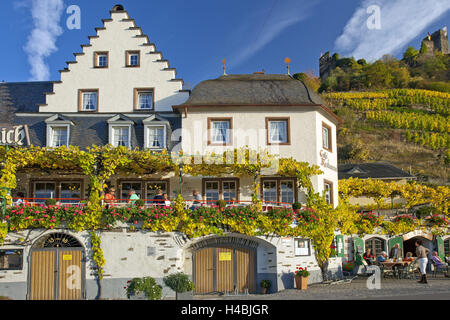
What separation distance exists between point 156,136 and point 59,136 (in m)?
4.71

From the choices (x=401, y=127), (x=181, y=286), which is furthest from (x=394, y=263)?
(x=401, y=127)

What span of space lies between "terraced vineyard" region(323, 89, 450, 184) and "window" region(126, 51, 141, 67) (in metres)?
42.4

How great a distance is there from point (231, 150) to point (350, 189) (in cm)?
852

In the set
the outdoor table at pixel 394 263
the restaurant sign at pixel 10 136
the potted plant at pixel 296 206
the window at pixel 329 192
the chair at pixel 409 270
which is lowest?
the chair at pixel 409 270

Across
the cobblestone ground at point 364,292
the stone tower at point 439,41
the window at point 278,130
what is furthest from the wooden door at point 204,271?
the stone tower at point 439,41

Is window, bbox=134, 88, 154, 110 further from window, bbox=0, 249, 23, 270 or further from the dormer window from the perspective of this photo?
window, bbox=0, 249, 23, 270

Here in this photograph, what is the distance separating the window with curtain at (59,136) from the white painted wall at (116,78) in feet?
5.15

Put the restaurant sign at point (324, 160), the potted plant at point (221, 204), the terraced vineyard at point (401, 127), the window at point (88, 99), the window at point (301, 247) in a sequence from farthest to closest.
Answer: the terraced vineyard at point (401, 127) → the window at point (88, 99) → the restaurant sign at point (324, 160) → the window at point (301, 247) → the potted plant at point (221, 204)

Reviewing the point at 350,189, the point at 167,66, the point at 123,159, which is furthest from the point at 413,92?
the point at 123,159

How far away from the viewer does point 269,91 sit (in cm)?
2436

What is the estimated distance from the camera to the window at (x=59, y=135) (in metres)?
23.5

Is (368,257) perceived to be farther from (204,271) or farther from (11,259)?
(11,259)

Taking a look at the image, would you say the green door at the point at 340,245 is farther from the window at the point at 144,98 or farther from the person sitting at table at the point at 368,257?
the window at the point at 144,98

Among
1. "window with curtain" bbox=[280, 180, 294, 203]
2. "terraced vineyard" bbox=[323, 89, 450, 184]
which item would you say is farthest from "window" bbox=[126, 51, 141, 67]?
"terraced vineyard" bbox=[323, 89, 450, 184]
